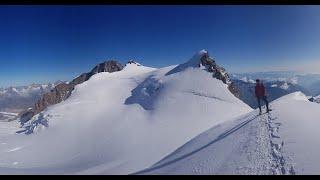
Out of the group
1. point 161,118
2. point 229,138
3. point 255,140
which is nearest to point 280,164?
point 255,140

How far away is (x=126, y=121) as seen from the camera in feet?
184

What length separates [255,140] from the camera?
1767cm

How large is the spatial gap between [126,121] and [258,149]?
40.5 m

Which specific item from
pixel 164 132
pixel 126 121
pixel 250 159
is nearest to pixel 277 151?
pixel 250 159

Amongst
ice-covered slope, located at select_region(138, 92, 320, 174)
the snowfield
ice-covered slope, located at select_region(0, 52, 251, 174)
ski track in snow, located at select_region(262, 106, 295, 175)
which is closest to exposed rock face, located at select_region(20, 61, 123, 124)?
the snowfield

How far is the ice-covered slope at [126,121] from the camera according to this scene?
43250 mm

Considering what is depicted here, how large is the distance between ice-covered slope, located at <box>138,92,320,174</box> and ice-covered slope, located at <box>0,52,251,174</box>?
13.6 m

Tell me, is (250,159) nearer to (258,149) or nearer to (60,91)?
(258,149)

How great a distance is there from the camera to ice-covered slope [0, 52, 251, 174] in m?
43.2

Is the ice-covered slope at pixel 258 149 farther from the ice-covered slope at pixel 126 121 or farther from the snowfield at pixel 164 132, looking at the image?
the ice-covered slope at pixel 126 121

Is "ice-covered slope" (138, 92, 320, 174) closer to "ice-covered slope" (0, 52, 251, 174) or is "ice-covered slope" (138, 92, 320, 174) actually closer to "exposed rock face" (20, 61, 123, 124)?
"ice-covered slope" (0, 52, 251, 174)

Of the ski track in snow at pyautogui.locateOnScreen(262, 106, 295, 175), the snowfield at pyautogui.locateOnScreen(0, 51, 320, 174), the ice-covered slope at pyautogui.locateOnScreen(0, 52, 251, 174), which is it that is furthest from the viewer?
the ice-covered slope at pyautogui.locateOnScreen(0, 52, 251, 174)
